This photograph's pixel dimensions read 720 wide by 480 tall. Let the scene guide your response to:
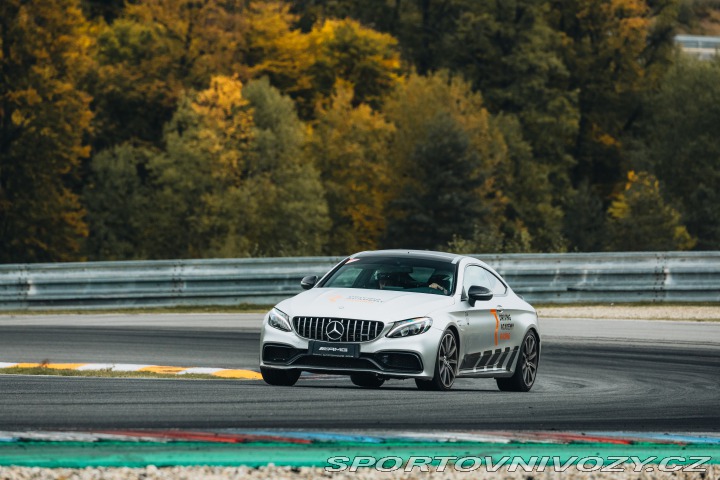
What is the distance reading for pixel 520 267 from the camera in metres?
25.9

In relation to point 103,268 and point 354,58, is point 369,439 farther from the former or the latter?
point 354,58

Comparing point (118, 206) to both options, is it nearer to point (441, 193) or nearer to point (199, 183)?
point (199, 183)

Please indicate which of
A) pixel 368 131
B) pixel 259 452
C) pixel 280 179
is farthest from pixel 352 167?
pixel 259 452

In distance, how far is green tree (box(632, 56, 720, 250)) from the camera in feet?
263

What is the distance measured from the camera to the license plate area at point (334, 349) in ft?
40.5

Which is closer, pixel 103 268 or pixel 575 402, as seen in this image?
pixel 575 402

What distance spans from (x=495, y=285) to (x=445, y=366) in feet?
6.61

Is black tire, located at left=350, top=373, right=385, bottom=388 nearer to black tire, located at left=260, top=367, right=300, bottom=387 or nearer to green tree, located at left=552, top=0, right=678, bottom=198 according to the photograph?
black tire, located at left=260, top=367, right=300, bottom=387

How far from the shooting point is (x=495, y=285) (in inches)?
576

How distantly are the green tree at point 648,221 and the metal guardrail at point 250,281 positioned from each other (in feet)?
164

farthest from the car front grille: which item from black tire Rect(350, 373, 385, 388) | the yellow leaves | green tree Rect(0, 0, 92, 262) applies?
the yellow leaves

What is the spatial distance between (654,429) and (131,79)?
63012mm

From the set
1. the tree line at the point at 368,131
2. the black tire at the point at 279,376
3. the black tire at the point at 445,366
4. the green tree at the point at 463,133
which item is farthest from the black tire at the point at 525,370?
the green tree at the point at 463,133

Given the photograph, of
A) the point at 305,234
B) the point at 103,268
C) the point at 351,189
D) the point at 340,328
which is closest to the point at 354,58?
the point at 351,189
